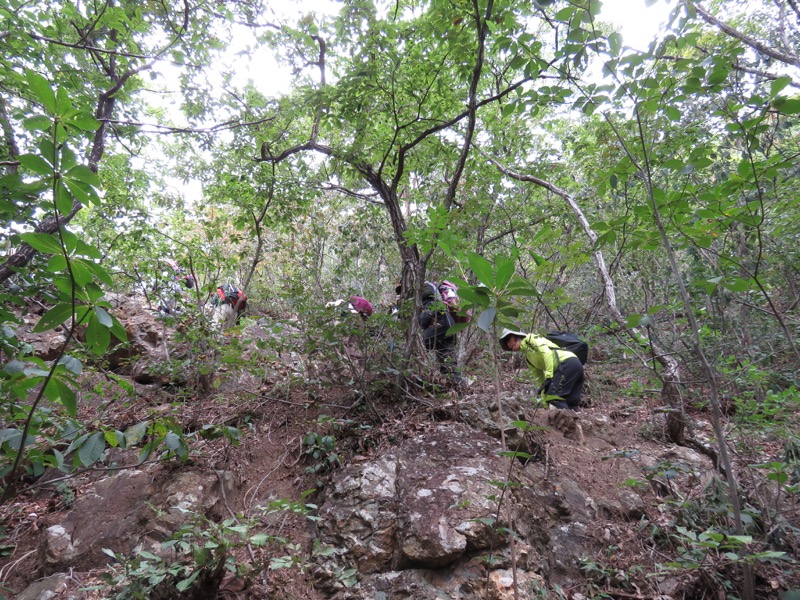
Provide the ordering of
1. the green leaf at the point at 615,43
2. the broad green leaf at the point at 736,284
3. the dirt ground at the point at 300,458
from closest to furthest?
the broad green leaf at the point at 736,284
the green leaf at the point at 615,43
the dirt ground at the point at 300,458

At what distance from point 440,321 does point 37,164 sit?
174 inches

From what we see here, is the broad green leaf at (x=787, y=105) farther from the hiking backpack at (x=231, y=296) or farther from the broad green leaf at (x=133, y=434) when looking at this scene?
the hiking backpack at (x=231, y=296)

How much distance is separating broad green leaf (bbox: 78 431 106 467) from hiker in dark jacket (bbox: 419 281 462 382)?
3.31 m

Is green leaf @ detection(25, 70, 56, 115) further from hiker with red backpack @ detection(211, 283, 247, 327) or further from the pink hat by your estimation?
hiker with red backpack @ detection(211, 283, 247, 327)

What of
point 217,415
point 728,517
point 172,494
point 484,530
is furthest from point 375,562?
point 217,415

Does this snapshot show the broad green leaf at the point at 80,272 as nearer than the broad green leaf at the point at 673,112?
Yes

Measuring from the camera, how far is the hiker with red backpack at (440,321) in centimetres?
462

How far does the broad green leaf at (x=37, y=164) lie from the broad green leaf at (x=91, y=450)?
974 millimetres

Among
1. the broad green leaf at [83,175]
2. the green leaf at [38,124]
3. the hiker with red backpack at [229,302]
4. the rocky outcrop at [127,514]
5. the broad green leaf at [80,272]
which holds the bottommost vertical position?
the rocky outcrop at [127,514]

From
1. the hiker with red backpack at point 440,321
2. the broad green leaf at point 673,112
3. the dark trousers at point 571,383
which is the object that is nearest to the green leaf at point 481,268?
the broad green leaf at point 673,112

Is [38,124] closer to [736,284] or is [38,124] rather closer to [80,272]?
[80,272]

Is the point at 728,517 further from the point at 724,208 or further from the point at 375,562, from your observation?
the point at 375,562

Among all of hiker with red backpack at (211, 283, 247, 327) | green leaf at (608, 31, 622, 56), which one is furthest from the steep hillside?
green leaf at (608, 31, 622, 56)

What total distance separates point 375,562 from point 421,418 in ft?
5.13
